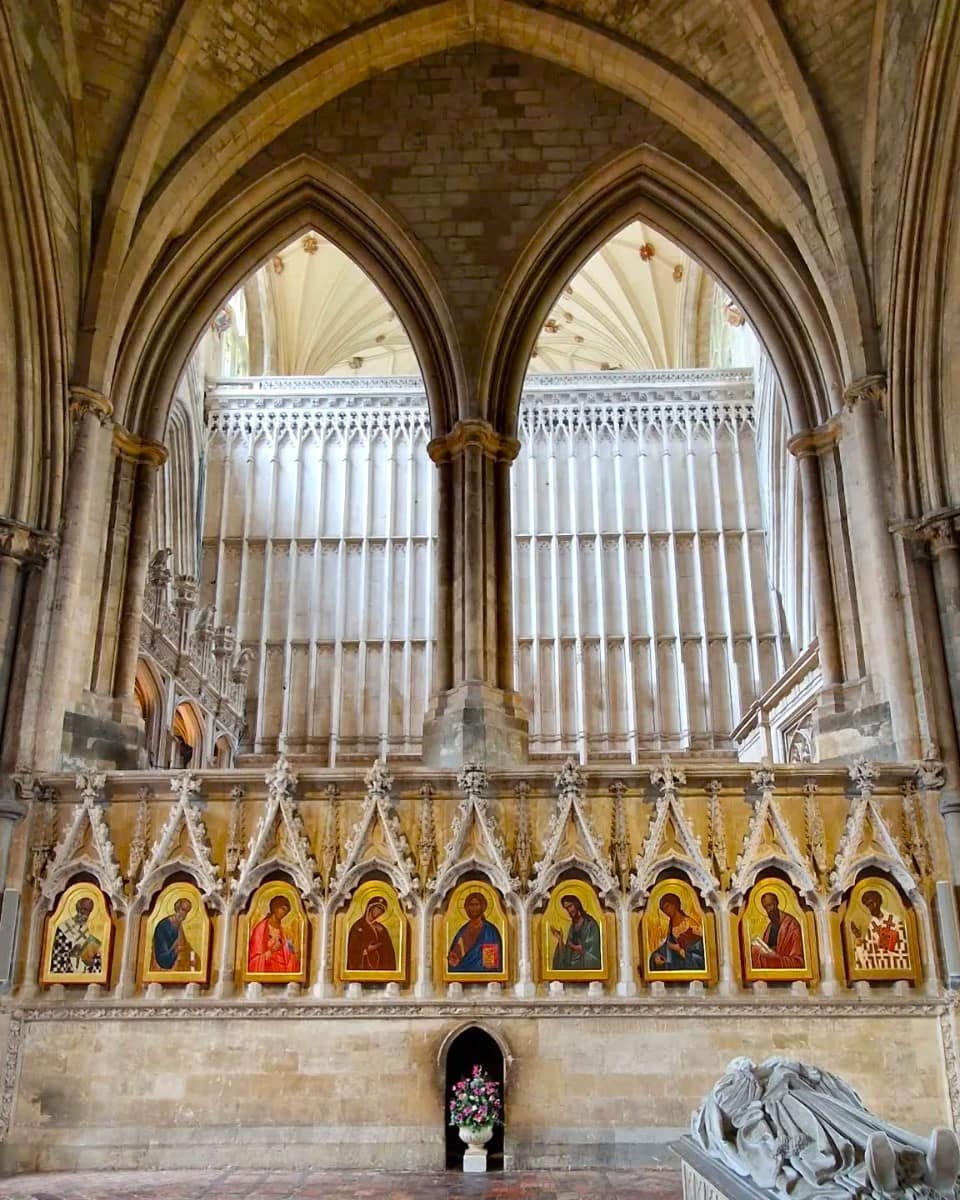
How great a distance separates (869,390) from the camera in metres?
11.2

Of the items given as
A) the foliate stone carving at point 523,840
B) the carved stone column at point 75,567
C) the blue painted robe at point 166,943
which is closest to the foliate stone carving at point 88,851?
the blue painted robe at point 166,943

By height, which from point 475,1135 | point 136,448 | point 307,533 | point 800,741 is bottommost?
point 475,1135

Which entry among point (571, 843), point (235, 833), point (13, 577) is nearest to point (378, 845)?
point (235, 833)

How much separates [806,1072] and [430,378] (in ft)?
29.3

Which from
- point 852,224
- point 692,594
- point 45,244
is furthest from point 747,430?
point 45,244

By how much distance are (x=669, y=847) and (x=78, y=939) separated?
16.8 ft

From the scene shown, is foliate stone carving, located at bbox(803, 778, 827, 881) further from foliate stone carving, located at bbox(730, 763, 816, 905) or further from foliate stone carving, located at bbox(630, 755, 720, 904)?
foliate stone carving, located at bbox(630, 755, 720, 904)

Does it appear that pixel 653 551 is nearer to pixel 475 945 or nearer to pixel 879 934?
pixel 879 934

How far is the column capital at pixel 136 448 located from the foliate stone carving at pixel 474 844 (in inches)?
200

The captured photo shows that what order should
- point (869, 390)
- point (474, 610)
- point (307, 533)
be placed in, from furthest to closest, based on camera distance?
1. point (307, 533)
2. point (474, 610)
3. point (869, 390)

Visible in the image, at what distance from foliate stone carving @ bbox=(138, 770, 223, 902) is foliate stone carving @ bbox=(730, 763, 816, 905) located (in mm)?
4482

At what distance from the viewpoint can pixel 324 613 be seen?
2225cm

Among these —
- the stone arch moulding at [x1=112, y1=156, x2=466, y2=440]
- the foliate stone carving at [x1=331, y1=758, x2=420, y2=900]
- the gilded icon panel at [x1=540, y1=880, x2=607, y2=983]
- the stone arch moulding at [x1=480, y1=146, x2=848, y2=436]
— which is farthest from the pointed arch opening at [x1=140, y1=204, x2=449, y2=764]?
the gilded icon panel at [x1=540, y1=880, x2=607, y2=983]

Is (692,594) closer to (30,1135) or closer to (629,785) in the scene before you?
(629,785)
